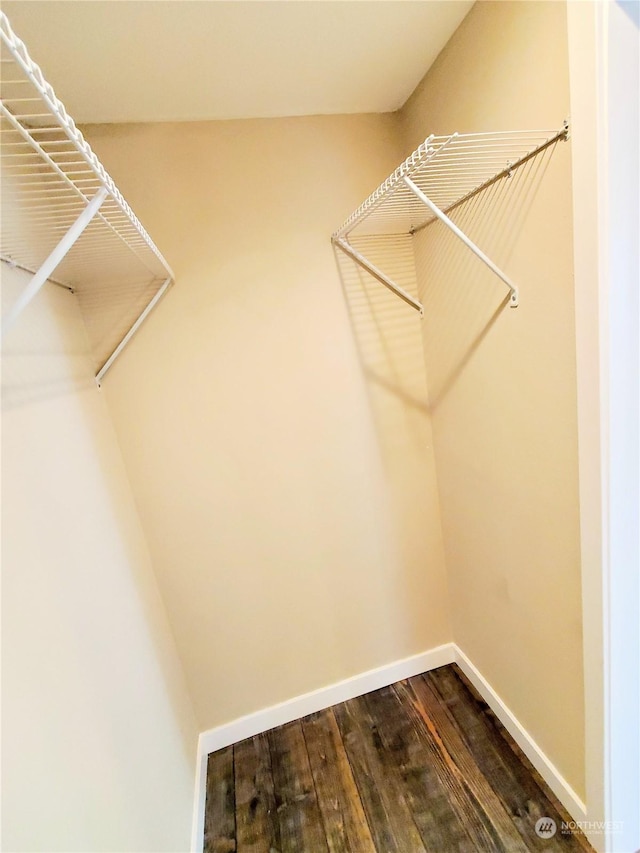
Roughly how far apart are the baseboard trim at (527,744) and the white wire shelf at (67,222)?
188 centimetres

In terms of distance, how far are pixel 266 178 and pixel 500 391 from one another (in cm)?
104

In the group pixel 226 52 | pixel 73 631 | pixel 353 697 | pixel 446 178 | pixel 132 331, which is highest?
pixel 226 52

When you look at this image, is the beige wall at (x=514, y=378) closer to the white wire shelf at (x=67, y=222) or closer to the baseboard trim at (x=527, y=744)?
the baseboard trim at (x=527, y=744)

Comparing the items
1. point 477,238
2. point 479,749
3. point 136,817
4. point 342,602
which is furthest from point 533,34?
point 479,749

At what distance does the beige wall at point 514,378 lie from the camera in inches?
37.8

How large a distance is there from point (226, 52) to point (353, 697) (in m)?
2.32

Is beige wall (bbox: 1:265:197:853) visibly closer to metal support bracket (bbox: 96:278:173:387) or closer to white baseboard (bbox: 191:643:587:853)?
metal support bracket (bbox: 96:278:173:387)

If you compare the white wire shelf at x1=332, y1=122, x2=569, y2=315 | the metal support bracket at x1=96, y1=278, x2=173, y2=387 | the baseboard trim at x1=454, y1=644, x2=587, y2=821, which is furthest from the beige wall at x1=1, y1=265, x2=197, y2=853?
the baseboard trim at x1=454, y1=644, x2=587, y2=821

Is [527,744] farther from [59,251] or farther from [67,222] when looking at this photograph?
[67,222]

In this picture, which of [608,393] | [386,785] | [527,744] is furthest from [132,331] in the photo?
[527,744]

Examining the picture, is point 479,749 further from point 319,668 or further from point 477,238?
point 477,238

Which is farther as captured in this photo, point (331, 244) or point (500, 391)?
point (331, 244)

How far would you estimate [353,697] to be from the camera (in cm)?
183

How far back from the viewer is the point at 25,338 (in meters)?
0.93
